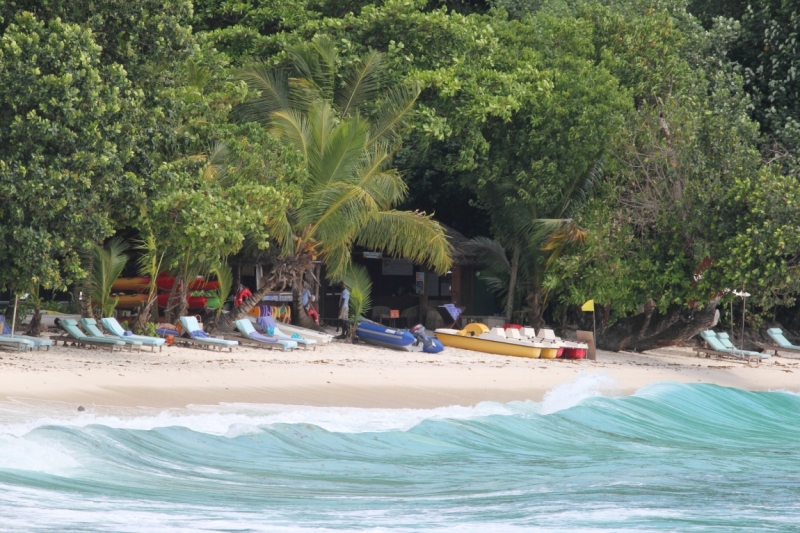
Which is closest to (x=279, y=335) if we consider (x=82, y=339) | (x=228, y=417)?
(x=82, y=339)

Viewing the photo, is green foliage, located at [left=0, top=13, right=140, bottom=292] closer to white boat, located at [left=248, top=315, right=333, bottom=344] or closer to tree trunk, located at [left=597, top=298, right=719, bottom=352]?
white boat, located at [left=248, top=315, right=333, bottom=344]

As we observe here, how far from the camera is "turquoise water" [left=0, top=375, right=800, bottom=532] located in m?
8.39

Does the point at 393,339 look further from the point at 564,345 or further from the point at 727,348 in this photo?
the point at 727,348

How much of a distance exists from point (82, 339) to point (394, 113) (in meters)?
6.74

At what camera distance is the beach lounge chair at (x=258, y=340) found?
1648 cm

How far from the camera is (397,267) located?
23375mm

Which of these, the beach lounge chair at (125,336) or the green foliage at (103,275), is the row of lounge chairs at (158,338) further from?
the green foliage at (103,275)

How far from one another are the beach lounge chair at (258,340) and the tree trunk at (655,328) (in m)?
6.94

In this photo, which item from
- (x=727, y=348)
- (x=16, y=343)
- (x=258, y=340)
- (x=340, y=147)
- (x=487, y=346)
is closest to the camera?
(x=16, y=343)

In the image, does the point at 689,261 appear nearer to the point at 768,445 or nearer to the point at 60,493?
the point at 768,445

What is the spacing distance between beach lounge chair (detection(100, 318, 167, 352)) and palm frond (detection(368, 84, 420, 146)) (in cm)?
552

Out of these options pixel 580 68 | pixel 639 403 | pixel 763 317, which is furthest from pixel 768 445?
pixel 763 317

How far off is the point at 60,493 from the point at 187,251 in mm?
6948

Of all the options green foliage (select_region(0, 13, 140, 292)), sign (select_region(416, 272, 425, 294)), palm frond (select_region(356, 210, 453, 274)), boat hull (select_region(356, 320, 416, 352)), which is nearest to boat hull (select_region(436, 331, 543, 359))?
boat hull (select_region(356, 320, 416, 352))
